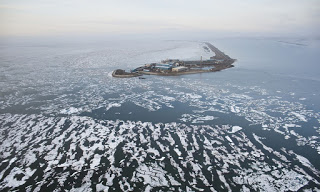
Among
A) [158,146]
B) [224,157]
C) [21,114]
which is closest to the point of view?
[224,157]

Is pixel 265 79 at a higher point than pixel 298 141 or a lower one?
higher

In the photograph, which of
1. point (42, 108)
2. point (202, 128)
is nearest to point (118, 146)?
point (202, 128)

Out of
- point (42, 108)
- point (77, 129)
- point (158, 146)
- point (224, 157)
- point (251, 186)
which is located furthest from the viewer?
point (42, 108)

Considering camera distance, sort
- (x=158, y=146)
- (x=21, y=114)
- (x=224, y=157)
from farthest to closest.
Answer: (x=21, y=114) < (x=158, y=146) < (x=224, y=157)

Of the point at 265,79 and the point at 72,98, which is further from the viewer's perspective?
the point at 265,79

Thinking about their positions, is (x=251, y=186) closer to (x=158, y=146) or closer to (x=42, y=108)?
(x=158, y=146)

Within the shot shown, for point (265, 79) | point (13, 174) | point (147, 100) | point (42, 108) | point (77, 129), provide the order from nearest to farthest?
point (13, 174) < point (77, 129) < point (42, 108) < point (147, 100) < point (265, 79)

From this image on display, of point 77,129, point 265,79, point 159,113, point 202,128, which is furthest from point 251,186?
point 265,79

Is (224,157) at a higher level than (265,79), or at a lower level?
lower

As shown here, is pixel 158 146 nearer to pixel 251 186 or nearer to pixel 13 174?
pixel 251 186
